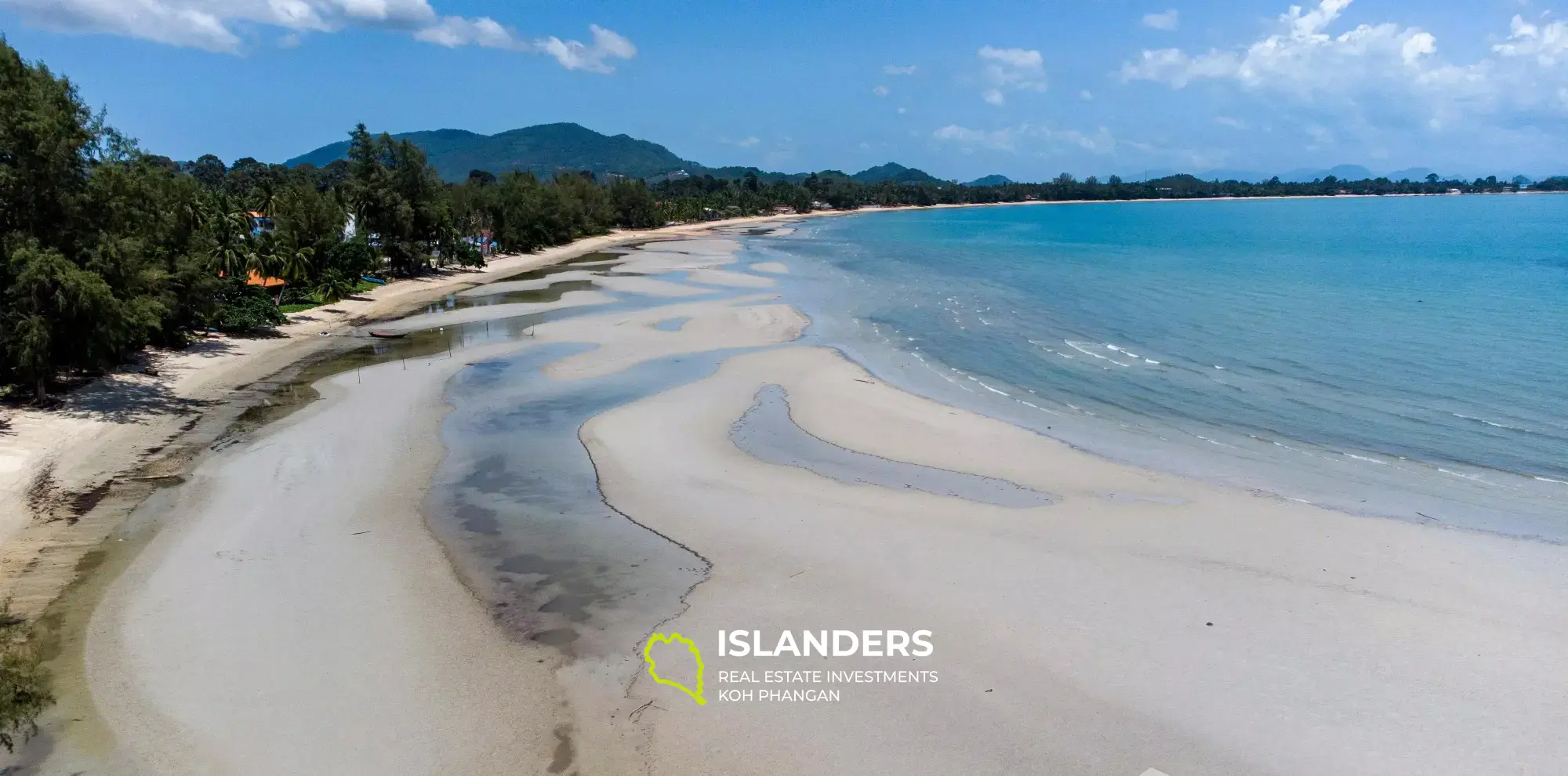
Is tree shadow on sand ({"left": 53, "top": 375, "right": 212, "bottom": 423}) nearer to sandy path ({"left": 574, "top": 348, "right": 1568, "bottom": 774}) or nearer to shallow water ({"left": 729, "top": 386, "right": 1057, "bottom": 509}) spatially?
sandy path ({"left": 574, "top": 348, "right": 1568, "bottom": 774})

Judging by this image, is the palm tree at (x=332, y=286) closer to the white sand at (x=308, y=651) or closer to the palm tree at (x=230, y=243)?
the palm tree at (x=230, y=243)

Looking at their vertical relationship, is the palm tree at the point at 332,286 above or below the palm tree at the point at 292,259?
below

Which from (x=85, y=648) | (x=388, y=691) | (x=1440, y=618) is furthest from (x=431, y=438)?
(x=1440, y=618)

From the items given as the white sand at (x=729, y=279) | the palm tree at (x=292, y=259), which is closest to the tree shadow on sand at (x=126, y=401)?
the palm tree at (x=292, y=259)

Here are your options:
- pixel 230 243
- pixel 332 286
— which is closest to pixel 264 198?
pixel 332 286

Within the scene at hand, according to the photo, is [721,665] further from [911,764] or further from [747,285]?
[747,285]
